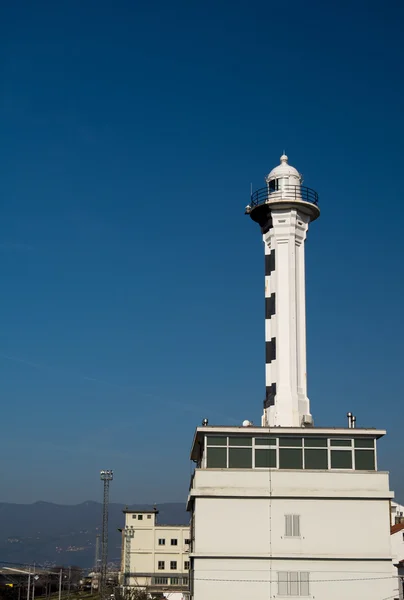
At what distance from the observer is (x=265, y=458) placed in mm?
45562

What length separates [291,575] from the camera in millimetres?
43938

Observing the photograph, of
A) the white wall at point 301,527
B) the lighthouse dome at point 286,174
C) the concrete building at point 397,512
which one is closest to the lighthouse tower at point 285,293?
the lighthouse dome at point 286,174

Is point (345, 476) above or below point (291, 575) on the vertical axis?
above

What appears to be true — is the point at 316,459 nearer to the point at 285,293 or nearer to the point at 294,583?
the point at 294,583

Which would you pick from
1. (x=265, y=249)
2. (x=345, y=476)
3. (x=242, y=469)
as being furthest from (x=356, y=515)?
(x=265, y=249)

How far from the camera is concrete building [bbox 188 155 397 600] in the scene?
144 ft

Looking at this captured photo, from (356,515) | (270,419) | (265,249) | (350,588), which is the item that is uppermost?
(265,249)

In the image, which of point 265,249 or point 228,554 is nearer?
point 228,554

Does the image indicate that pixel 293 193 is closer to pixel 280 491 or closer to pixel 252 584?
pixel 280 491

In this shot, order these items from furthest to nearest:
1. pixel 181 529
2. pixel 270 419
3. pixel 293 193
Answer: pixel 181 529
pixel 293 193
pixel 270 419

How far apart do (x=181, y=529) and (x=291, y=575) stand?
59351 millimetres

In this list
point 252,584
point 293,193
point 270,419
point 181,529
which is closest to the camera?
point 252,584

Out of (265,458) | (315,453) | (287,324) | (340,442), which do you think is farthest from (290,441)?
(287,324)

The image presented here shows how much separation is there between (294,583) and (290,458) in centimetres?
628
